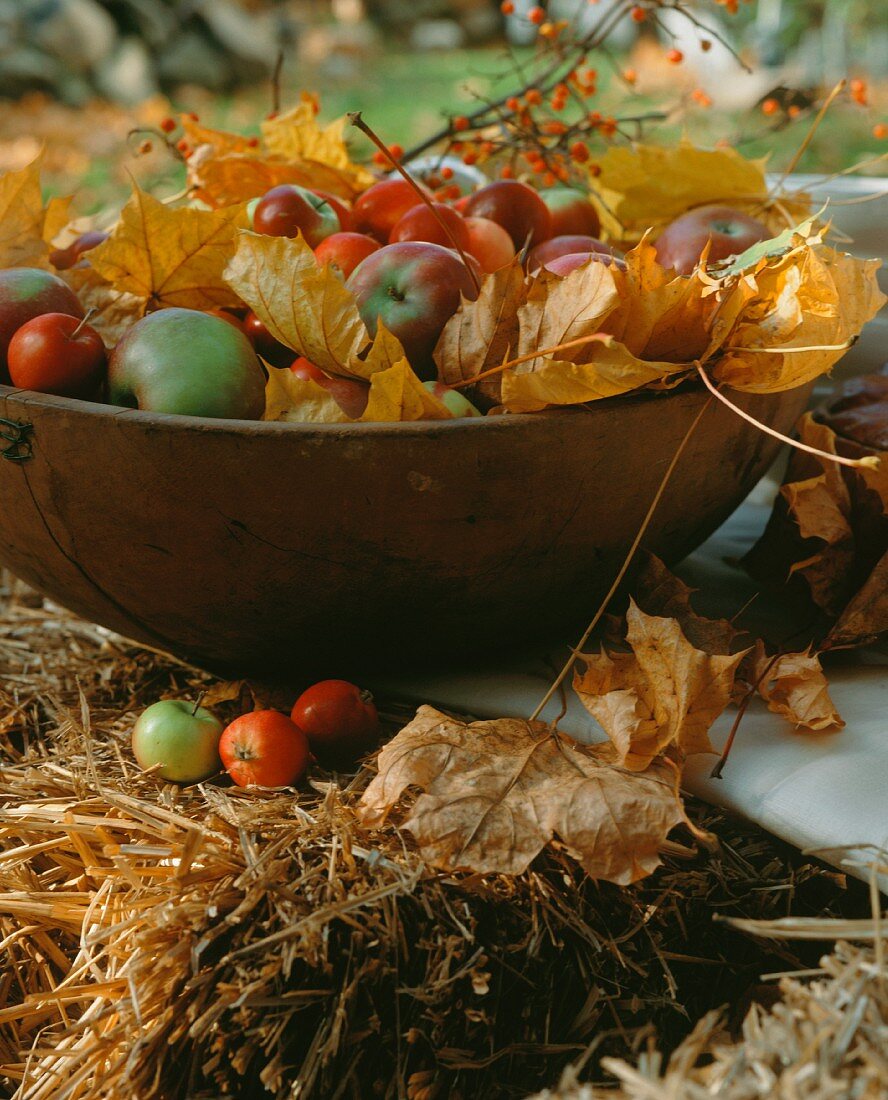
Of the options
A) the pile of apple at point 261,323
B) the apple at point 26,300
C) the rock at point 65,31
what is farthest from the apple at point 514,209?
the rock at point 65,31

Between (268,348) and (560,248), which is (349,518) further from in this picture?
(560,248)

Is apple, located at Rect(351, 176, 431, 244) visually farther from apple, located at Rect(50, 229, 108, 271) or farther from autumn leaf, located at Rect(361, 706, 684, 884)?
autumn leaf, located at Rect(361, 706, 684, 884)

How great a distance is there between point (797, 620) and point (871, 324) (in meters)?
0.50

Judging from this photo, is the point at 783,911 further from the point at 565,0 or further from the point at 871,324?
the point at 565,0

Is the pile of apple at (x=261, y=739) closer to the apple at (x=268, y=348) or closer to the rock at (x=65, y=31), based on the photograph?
the apple at (x=268, y=348)

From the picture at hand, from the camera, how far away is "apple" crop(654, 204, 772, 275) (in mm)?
1279

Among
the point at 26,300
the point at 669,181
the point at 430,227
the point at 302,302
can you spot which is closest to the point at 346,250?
the point at 430,227

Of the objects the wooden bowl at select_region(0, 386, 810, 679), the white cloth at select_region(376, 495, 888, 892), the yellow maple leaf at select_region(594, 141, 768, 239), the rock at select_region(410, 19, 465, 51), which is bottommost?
the white cloth at select_region(376, 495, 888, 892)

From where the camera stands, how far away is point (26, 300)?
1.09m

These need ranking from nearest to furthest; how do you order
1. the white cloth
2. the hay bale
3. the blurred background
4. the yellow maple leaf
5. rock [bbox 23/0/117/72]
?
Answer: the hay bale < the white cloth < the yellow maple leaf < the blurred background < rock [bbox 23/0/117/72]

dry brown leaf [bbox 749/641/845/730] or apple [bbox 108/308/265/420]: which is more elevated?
apple [bbox 108/308/265/420]

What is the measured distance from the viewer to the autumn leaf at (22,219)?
125 centimetres

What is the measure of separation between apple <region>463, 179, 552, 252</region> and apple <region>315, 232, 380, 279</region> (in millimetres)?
190

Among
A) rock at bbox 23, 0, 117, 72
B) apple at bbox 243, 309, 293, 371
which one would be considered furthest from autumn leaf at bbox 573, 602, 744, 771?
rock at bbox 23, 0, 117, 72
